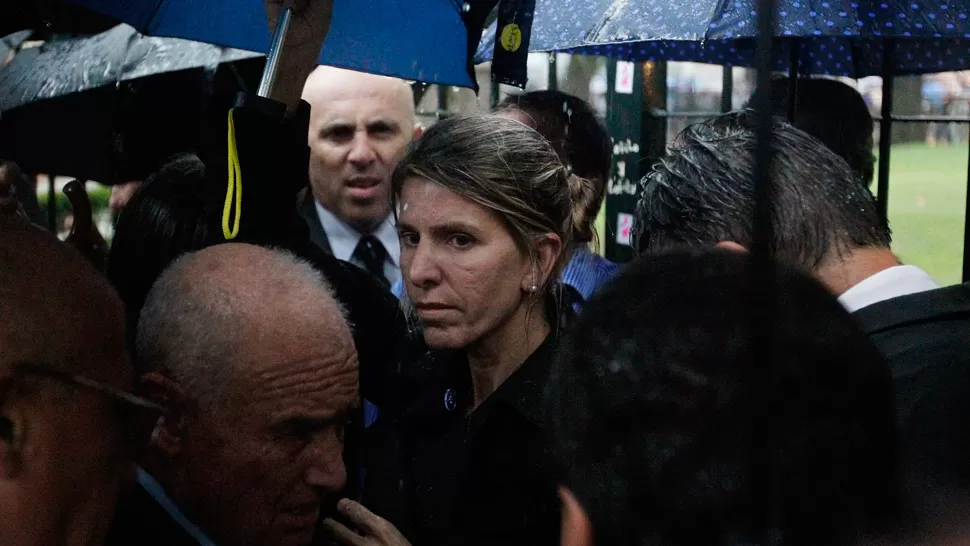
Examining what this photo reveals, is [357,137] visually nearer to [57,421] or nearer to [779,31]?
[779,31]

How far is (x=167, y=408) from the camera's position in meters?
1.87

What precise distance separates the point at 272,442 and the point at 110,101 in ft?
11.3

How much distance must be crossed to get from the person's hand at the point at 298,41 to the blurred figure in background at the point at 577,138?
1055 mm

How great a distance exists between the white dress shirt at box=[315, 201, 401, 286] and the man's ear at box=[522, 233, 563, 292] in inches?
76.0

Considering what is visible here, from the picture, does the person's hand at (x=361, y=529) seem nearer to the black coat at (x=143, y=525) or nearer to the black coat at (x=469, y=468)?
the black coat at (x=469, y=468)

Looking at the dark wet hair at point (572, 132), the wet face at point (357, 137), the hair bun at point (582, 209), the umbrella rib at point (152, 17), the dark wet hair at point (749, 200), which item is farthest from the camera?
the wet face at point (357, 137)

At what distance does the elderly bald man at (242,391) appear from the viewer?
185cm

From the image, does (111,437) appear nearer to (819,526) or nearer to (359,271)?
(819,526)

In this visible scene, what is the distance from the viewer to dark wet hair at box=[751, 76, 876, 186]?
383 cm

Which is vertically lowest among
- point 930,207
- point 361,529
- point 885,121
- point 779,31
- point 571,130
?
point 930,207

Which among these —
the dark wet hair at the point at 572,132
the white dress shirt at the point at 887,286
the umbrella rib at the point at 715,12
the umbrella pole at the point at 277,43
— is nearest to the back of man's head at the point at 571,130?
the dark wet hair at the point at 572,132

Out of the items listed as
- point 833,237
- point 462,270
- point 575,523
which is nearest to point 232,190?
point 462,270

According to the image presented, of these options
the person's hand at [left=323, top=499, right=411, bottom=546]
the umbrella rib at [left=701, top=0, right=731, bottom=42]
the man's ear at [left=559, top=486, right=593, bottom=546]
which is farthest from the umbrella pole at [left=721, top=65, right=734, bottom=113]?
the man's ear at [left=559, top=486, right=593, bottom=546]

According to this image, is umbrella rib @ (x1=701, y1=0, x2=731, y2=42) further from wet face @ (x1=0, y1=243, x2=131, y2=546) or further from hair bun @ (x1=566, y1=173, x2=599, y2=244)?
wet face @ (x1=0, y1=243, x2=131, y2=546)
